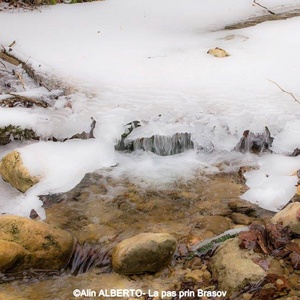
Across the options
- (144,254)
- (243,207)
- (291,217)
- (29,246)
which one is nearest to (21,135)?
(29,246)

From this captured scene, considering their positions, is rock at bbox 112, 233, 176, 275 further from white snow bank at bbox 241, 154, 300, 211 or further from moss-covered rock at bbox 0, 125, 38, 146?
moss-covered rock at bbox 0, 125, 38, 146

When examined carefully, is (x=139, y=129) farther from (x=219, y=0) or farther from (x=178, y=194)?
(x=219, y=0)

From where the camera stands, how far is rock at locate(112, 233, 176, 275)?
2.75 metres

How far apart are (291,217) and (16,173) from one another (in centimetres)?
250

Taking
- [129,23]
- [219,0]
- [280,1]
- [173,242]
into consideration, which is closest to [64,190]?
[173,242]

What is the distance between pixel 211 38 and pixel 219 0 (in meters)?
2.28

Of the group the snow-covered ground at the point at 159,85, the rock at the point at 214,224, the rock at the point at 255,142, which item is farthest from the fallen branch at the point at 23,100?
the rock at the point at 214,224

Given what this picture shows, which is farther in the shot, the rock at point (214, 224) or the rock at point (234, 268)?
the rock at point (214, 224)

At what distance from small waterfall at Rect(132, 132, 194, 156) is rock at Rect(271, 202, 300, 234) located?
1.51 metres

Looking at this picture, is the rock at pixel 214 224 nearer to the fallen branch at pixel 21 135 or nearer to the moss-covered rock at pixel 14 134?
the fallen branch at pixel 21 135

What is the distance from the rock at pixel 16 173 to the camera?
150 inches

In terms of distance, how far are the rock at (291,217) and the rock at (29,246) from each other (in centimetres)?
162

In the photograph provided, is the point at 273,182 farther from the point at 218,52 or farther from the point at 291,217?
the point at 218,52

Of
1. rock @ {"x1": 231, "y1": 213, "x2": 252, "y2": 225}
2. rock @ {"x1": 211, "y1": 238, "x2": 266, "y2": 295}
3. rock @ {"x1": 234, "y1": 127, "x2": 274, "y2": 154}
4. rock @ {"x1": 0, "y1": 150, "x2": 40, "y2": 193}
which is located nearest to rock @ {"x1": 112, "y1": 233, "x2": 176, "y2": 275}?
rock @ {"x1": 211, "y1": 238, "x2": 266, "y2": 295}
